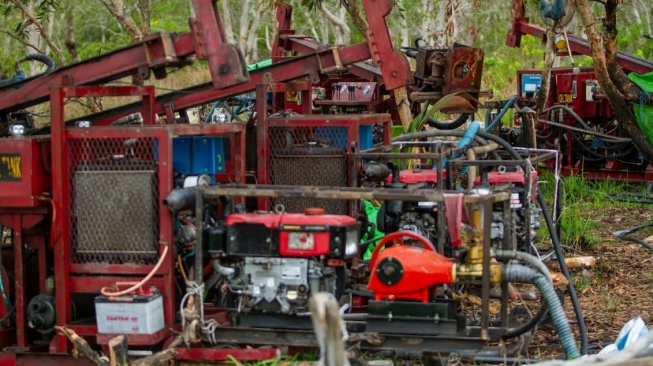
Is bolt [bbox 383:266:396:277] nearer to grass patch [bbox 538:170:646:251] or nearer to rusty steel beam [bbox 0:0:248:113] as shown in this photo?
rusty steel beam [bbox 0:0:248:113]

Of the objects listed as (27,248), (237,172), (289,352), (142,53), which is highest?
(142,53)

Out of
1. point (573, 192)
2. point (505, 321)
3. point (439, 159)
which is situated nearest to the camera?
point (505, 321)

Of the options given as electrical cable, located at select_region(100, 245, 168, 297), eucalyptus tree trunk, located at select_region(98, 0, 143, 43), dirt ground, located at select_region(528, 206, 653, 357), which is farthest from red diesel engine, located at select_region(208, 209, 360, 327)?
eucalyptus tree trunk, located at select_region(98, 0, 143, 43)

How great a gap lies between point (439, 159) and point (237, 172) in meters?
1.46

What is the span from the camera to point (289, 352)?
6.00m

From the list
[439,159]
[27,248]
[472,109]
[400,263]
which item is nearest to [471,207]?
[400,263]

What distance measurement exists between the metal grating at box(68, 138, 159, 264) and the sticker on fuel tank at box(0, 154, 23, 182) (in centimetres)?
30

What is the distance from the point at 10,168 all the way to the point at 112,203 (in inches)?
24.4

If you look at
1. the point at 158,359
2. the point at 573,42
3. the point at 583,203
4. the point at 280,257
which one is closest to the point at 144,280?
the point at 158,359

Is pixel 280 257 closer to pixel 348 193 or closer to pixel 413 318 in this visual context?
pixel 348 193

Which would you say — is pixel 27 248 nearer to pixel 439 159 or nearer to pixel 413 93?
pixel 439 159

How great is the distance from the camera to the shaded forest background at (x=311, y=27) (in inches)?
827

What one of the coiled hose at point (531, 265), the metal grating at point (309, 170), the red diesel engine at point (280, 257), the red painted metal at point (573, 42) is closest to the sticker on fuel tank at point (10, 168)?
the red diesel engine at point (280, 257)

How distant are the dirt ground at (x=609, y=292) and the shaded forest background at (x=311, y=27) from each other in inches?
181
